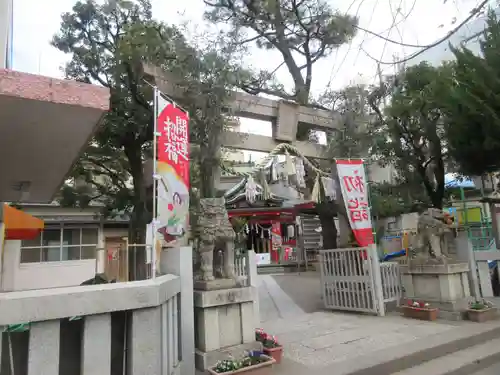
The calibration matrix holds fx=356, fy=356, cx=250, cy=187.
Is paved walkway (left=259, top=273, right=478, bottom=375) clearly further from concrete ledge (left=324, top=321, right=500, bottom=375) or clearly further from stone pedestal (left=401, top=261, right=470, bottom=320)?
stone pedestal (left=401, top=261, right=470, bottom=320)

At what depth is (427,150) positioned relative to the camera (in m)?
10.8

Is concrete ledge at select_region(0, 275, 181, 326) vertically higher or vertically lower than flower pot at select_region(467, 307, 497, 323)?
higher

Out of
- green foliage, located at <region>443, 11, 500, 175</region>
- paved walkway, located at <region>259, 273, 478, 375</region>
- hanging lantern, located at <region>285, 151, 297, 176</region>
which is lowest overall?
paved walkway, located at <region>259, 273, 478, 375</region>

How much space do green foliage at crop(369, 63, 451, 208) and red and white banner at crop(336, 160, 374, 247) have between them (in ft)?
7.08

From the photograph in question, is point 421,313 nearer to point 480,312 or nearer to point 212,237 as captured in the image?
point 480,312

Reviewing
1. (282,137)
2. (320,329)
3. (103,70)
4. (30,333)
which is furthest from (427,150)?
(30,333)

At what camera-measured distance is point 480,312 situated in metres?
6.66

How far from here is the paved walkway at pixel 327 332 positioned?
491 centimetres

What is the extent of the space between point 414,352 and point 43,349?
4.64 m

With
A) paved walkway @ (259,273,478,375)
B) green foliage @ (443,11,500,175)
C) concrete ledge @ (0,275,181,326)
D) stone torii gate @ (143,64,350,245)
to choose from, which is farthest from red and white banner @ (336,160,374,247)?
concrete ledge @ (0,275,181,326)

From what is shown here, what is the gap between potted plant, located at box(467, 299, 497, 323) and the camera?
6.68m

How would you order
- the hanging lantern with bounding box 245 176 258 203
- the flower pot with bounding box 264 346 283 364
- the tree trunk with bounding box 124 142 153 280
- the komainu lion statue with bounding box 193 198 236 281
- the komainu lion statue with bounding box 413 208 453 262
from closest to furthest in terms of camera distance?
1. the flower pot with bounding box 264 346 283 364
2. the komainu lion statue with bounding box 193 198 236 281
3. the hanging lantern with bounding box 245 176 258 203
4. the komainu lion statue with bounding box 413 208 453 262
5. the tree trunk with bounding box 124 142 153 280

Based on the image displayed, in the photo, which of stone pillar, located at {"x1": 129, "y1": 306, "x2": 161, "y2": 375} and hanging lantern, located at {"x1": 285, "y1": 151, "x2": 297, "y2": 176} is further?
hanging lantern, located at {"x1": 285, "y1": 151, "x2": 297, "y2": 176}

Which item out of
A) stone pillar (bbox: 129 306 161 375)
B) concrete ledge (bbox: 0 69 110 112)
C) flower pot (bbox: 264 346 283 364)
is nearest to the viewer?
stone pillar (bbox: 129 306 161 375)
